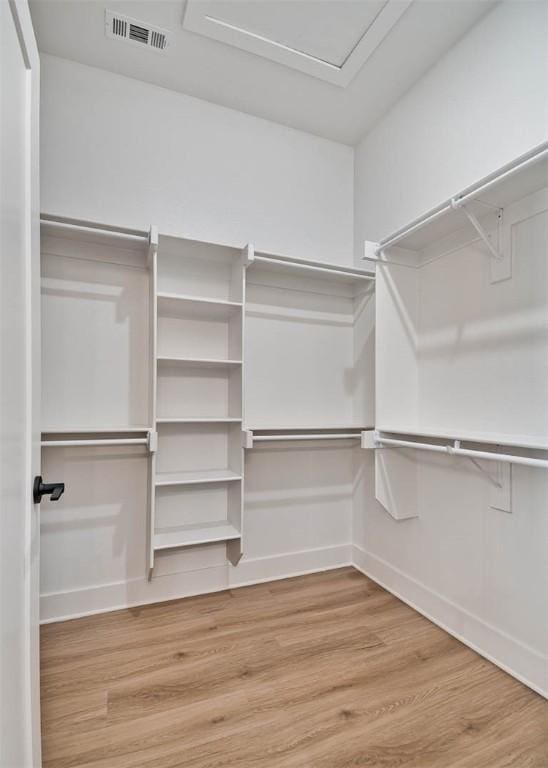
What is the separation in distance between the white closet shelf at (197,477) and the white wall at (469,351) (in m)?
0.92

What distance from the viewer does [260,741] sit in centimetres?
132

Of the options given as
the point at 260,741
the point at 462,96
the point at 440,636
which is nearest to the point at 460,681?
the point at 440,636

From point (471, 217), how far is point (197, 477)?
67.4 inches

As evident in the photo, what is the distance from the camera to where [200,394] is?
2328mm

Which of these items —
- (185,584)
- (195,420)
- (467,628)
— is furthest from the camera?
(185,584)

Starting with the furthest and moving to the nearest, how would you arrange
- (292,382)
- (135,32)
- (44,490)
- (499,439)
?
(292,382) → (135,32) → (499,439) → (44,490)

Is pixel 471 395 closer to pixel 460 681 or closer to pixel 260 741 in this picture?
pixel 460 681

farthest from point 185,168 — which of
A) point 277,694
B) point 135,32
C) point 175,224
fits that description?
point 277,694

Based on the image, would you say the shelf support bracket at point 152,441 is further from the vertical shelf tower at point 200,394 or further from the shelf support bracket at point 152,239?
the shelf support bracket at point 152,239

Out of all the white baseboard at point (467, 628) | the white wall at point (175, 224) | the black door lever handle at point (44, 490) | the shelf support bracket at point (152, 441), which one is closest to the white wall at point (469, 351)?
the white baseboard at point (467, 628)

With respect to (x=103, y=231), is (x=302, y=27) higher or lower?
higher

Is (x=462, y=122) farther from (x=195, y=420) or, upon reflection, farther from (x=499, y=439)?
(x=195, y=420)

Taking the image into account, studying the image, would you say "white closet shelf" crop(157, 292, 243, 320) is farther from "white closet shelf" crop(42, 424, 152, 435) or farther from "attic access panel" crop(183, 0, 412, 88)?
"attic access panel" crop(183, 0, 412, 88)

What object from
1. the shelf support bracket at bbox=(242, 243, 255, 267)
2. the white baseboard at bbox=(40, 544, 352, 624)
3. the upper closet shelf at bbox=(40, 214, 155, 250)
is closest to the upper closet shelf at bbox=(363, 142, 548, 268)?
the shelf support bracket at bbox=(242, 243, 255, 267)
